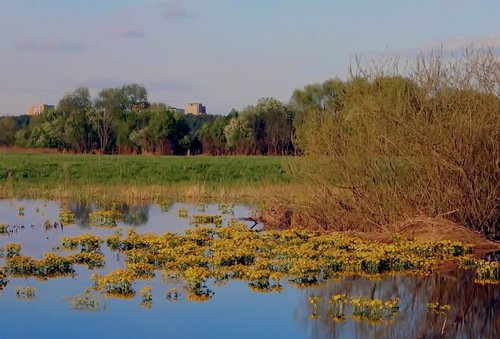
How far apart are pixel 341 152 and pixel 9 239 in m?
8.28

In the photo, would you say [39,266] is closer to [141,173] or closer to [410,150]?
[410,150]

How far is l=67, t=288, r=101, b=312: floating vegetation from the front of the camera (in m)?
12.3

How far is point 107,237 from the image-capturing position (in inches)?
731

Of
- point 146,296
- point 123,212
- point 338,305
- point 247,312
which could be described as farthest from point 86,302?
point 123,212

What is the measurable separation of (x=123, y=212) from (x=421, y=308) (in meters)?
14.3

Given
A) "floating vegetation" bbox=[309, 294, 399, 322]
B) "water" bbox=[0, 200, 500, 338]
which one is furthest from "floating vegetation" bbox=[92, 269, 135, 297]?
"floating vegetation" bbox=[309, 294, 399, 322]

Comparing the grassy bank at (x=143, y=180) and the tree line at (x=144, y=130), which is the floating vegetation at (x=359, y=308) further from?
the tree line at (x=144, y=130)

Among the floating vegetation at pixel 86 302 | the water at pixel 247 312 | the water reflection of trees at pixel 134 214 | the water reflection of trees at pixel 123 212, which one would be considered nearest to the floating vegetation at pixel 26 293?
the water at pixel 247 312

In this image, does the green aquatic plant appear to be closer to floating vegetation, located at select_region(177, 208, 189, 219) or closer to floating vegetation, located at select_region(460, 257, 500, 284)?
floating vegetation, located at select_region(460, 257, 500, 284)

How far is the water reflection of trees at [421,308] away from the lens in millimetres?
11047

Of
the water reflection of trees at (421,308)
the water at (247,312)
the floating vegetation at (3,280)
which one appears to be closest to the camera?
the water reflection of trees at (421,308)

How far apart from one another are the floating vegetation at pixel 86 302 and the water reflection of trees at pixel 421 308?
10.4ft

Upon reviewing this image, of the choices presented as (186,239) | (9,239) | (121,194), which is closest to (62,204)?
(121,194)

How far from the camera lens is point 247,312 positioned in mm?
12398
